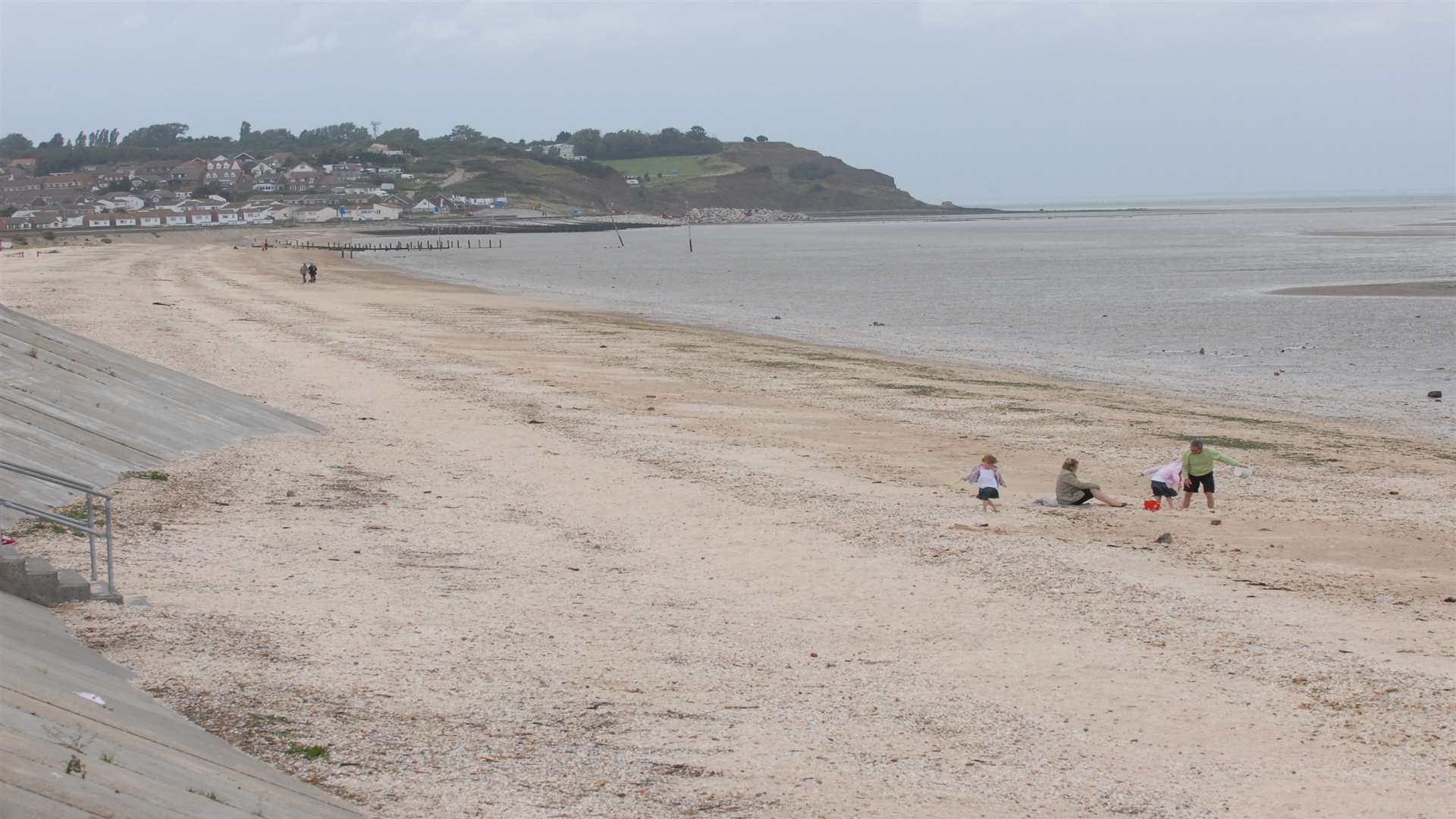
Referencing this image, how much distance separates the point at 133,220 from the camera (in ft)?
579

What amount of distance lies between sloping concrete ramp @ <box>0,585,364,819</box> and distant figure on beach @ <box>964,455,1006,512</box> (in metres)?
10.3

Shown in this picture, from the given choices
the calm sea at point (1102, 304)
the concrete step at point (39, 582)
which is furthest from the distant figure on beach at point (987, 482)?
the calm sea at point (1102, 304)

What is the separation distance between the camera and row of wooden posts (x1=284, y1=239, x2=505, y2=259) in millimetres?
118375

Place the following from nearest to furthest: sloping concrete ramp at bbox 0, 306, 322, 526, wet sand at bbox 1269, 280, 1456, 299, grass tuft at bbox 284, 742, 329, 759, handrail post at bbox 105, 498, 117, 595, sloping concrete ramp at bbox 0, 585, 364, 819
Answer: sloping concrete ramp at bbox 0, 585, 364, 819 < grass tuft at bbox 284, 742, 329, 759 < handrail post at bbox 105, 498, 117, 595 < sloping concrete ramp at bbox 0, 306, 322, 526 < wet sand at bbox 1269, 280, 1456, 299

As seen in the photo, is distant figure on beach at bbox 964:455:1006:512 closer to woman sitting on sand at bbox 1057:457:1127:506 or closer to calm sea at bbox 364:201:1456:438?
woman sitting on sand at bbox 1057:457:1127:506

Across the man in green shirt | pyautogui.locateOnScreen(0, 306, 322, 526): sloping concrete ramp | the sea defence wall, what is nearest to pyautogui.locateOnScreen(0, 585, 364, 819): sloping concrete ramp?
the sea defence wall

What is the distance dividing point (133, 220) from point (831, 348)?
161 m

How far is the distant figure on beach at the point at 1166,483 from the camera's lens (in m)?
16.7

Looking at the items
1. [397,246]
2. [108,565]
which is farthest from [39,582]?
[397,246]

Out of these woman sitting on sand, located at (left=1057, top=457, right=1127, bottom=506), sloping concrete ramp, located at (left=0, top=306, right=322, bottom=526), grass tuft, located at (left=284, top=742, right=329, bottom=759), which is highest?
sloping concrete ramp, located at (left=0, top=306, right=322, bottom=526)

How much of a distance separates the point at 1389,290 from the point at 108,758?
216 ft

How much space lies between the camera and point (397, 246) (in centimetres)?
13862

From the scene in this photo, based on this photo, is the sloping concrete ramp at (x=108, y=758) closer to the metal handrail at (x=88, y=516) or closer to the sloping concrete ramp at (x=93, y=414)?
the metal handrail at (x=88, y=516)

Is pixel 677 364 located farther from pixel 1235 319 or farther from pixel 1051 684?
pixel 1235 319
